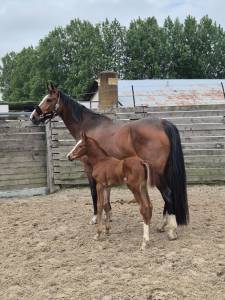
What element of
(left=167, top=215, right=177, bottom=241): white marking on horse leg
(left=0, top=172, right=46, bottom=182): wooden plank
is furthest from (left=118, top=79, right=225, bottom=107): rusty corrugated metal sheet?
(left=167, top=215, right=177, bottom=241): white marking on horse leg

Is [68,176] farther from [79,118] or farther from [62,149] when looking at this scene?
[79,118]

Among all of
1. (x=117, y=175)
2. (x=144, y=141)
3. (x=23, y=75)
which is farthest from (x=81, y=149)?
(x=23, y=75)

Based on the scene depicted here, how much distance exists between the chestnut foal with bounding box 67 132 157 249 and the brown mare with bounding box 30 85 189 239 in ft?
0.81

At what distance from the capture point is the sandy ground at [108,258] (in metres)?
3.59

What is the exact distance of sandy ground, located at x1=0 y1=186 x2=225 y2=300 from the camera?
3.59 meters

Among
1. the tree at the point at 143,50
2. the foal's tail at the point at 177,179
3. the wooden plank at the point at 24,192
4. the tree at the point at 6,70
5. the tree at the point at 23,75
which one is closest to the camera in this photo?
the foal's tail at the point at 177,179

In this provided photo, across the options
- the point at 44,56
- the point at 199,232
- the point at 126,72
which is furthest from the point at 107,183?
the point at 44,56

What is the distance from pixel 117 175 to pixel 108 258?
947 millimetres

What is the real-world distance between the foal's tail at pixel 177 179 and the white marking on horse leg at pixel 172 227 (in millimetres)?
95

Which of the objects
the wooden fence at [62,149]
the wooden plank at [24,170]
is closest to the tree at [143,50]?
the wooden fence at [62,149]

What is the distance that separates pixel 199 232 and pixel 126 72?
41196 millimetres

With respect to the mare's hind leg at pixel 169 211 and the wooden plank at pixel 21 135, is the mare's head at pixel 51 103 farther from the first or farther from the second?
the wooden plank at pixel 21 135

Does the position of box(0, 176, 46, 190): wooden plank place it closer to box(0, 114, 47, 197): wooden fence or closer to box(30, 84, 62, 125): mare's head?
box(0, 114, 47, 197): wooden fence

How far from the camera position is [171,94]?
2389cm
